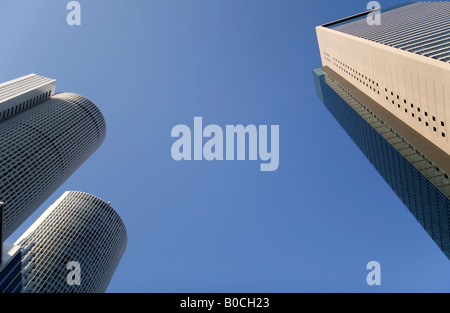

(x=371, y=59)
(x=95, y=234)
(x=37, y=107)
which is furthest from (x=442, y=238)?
(x=37, y=107)

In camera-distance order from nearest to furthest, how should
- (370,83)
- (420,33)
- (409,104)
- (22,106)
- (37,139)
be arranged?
(409,104) < (420,33) < (370,83) < (37,139) < (22,106)

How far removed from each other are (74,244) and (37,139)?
45396mm

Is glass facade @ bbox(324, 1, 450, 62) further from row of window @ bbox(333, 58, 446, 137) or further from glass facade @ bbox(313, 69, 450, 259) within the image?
glass facade @ bbox(313, 69, 450, 259)

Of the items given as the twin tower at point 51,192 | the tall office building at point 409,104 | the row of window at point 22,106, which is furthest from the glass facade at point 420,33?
the row of window at point 22,106

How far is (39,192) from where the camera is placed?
385ft

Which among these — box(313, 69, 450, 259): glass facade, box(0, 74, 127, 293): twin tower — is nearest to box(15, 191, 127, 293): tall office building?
box(0, 74, 127, 293): twin tower

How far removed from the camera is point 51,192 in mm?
127938

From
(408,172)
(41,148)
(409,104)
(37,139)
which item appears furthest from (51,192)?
(409,104)

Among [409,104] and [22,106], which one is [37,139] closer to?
[22,106]

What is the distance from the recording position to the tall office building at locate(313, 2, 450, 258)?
52.0 m

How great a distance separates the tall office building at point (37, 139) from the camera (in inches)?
4146
